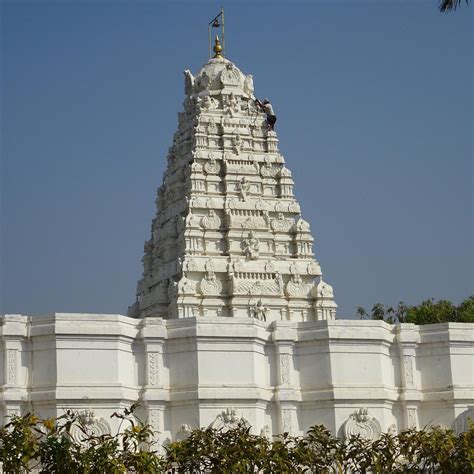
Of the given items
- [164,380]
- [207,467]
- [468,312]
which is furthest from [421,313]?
[207,467]

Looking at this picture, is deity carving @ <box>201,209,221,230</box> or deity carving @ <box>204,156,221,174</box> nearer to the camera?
deity carving @ <box>201,209,221,230</box>

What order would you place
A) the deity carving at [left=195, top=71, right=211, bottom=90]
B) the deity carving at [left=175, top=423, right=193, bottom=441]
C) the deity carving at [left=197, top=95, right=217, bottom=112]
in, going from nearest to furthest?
the deity carving at [left=175, top=423, right=193, bottom=441], the deity carving at [left=197, top=95, right=217, bottom=112], the deity carving at [left=195, top=71, right=211, bottom=90]

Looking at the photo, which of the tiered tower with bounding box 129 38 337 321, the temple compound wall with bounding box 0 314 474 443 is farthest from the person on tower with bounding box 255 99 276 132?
the temple compound wall with bounding box 0 314 474 443

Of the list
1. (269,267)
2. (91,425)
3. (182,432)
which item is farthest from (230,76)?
(91,425)

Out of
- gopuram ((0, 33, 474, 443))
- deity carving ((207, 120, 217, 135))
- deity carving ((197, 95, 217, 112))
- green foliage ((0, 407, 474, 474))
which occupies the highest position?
deity carving ((197, 95, 217, 112))

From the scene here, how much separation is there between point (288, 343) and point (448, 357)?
605 cm

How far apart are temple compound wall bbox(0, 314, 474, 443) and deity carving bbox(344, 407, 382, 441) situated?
0.12 feet

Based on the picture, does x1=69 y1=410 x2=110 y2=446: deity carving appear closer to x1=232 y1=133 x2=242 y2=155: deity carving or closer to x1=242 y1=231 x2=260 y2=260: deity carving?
x1=242 y1=231 x2=260 y2=260: deity carving

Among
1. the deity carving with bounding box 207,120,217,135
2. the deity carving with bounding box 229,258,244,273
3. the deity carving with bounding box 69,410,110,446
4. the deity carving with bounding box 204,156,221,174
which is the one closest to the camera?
the deity carving with bounding box 69,410,110,446

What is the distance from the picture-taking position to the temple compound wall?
43094 mm

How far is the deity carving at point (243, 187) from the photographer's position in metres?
60.0

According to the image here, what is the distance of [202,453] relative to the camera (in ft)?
111

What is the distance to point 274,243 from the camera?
59750mm

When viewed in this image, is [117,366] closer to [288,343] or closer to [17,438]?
[288,343]
